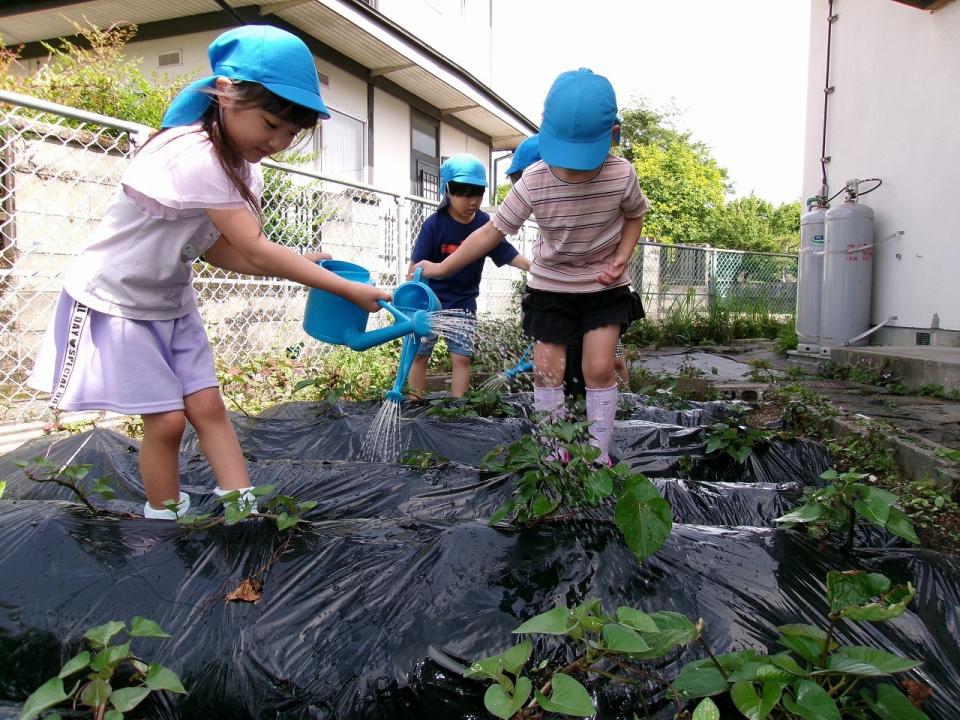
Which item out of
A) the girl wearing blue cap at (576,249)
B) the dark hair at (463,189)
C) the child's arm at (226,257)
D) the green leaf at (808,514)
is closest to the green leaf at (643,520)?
the green leaf at (808,514)

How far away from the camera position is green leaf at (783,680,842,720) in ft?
2.87

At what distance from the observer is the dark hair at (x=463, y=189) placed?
356 cm

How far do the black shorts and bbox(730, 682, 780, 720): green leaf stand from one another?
1.63 m

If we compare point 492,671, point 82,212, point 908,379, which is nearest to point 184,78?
point 82,212

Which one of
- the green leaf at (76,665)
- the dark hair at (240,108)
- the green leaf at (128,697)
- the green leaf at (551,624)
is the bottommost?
the green leaf at (128,697)

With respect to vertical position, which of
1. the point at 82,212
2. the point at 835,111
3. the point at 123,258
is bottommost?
the point at 123,258

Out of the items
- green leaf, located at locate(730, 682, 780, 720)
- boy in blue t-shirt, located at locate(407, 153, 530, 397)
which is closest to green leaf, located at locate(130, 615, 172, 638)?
green leaf, located at locate(730, 682, 780, 720)

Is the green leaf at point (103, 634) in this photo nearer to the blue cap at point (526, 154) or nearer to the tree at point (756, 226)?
the blue cap at point (526, 154)

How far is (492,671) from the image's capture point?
38.6 inches

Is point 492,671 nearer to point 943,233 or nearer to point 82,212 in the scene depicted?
point 82,212

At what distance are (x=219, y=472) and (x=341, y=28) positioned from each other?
747cm

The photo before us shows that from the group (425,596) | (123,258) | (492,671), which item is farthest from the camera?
(123,258)

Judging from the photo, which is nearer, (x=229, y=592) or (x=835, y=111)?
(x=229, y=592)

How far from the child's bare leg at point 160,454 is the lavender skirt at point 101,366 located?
0.04 m
